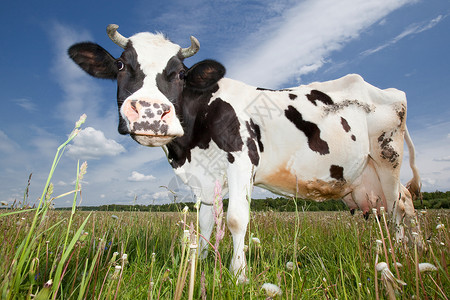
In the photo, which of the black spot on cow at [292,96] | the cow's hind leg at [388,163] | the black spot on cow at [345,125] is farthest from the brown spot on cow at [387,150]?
the black spot on cow at [292,96]

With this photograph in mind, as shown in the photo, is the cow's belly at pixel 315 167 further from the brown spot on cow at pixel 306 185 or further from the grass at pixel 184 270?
the grass at pixel 184 270

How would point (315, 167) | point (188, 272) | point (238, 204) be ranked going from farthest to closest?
point (315, 167)
point (238, 204)
point (188, 272)

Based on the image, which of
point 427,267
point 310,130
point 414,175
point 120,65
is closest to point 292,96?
point 310,130

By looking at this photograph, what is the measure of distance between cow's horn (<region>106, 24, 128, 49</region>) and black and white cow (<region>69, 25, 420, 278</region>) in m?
0.01

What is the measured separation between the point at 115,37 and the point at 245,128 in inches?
96.7

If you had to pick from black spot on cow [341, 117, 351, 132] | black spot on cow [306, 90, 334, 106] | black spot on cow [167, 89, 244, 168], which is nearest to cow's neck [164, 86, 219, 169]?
black spot on cow [167, 89, 244, 168]

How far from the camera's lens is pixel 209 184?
15.6 ft

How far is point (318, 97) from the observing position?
233 inches

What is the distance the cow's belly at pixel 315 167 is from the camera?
5.08 metres

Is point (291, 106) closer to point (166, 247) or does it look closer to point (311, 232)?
point (311, 232)

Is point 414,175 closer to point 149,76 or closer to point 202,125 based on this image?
point 202,125

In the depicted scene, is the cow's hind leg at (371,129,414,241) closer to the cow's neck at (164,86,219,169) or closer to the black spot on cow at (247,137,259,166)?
the black spot on cow at (247,137,259,166)

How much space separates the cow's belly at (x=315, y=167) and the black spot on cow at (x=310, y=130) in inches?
3.4

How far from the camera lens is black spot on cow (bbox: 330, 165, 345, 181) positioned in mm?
5523
